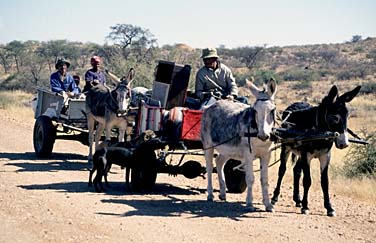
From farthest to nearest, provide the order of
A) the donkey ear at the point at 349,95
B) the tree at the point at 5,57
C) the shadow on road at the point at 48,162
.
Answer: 1. the tree at the point at 5,57
2. the shadow on road at the point at 48,162
3. the donkey ear at the point at 349,95

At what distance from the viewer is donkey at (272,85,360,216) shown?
10.7 metres

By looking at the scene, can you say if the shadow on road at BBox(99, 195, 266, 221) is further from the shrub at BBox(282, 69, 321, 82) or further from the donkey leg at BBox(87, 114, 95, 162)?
the shrub at BBox(282, 69, 321, 82)

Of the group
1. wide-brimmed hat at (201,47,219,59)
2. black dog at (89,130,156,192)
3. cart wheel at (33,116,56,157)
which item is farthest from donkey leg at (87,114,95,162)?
wide-brimmed hat at (201,47,219,59)

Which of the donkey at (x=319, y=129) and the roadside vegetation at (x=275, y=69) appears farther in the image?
the roadside vegetation at (x=275, y=69)

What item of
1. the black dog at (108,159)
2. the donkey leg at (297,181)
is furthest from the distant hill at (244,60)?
the donkey leg at (297,181)

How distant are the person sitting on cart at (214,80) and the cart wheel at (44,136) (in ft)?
15.6

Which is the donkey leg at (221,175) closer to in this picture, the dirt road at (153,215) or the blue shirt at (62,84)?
the dirt road at (153,215)

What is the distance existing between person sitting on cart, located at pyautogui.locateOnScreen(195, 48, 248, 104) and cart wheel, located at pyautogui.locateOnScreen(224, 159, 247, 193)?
1.33 metres

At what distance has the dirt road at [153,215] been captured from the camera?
9.12 metres

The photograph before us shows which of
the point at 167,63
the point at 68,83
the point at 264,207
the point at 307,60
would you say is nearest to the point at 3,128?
the point at 68,83

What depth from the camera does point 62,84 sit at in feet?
57.3

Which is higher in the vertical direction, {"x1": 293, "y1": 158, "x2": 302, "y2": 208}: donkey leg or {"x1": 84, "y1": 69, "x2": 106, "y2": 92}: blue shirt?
{"x1": 84, "y1": 69, "x2": 106, "y2": 92}: blue shirt

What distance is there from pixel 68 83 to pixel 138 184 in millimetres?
5927

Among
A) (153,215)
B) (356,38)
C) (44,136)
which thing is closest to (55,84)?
(44,136)
